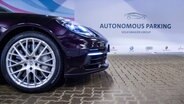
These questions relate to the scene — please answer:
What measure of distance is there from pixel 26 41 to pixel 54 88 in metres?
0.76

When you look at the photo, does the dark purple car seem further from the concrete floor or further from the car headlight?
the concrete floor

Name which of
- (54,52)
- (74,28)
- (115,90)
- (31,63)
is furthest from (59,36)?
(115,90)

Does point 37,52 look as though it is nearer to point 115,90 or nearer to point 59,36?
point 59,36

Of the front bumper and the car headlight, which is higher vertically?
the car headlight

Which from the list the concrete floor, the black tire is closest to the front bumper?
the black tire

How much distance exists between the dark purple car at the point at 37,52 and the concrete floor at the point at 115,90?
0.20m

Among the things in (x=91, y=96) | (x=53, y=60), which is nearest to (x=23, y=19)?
(x=53, y=60)

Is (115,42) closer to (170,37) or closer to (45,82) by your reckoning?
(170,37)

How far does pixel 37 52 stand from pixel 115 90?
1.15 meters

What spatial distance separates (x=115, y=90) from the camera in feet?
14.3

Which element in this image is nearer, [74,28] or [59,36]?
[59,36]

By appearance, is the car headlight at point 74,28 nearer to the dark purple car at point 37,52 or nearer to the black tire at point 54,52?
the dark purple car at point 37,52

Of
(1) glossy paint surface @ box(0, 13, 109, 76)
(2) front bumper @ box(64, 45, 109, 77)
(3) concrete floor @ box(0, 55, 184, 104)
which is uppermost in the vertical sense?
(1) glossy paint surface @ box(0, 13, 109, 76)

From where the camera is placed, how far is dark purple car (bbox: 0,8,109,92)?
4.14 meters
